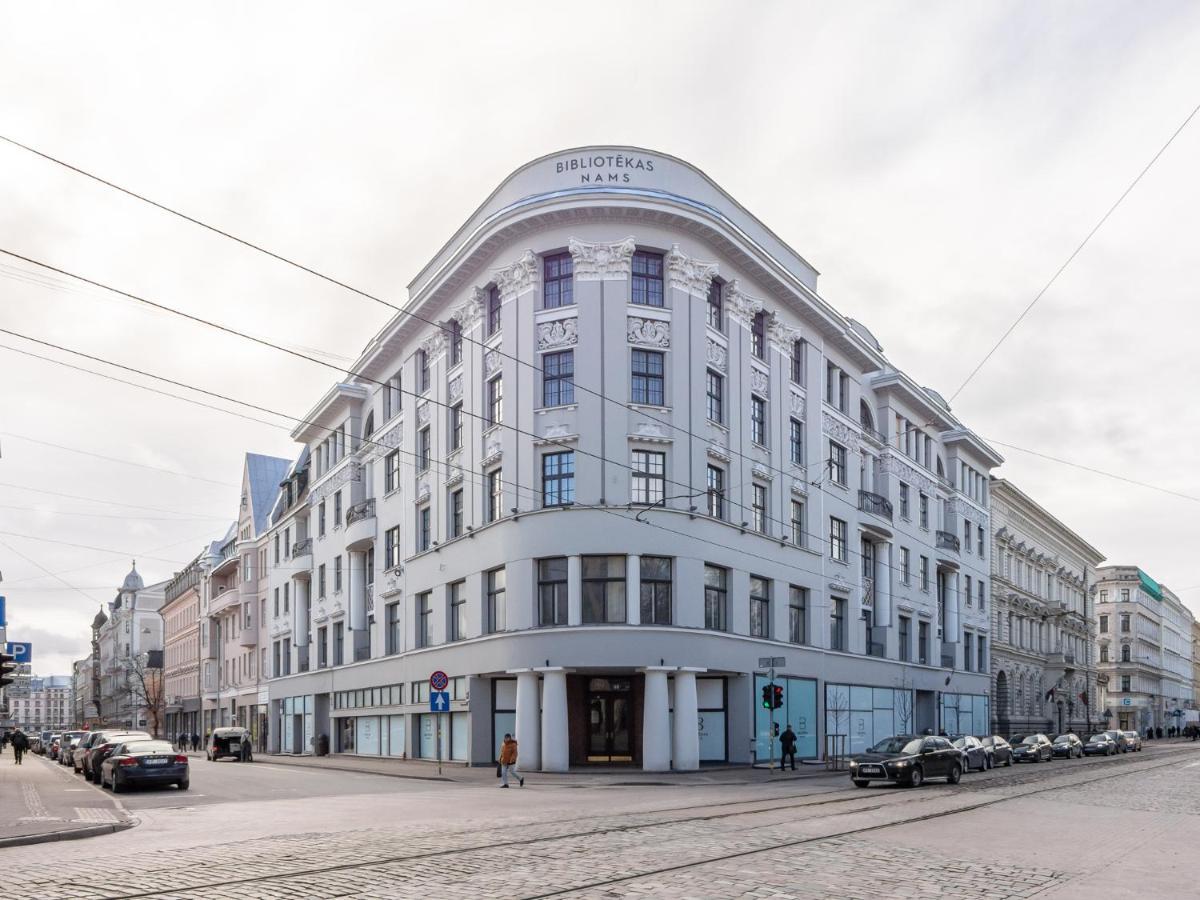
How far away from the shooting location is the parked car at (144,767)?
96.1 ft

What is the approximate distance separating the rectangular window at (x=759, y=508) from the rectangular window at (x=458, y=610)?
1024 centimetres

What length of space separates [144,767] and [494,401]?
16.5 metres

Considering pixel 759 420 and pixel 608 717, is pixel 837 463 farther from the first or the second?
pixel 608 717

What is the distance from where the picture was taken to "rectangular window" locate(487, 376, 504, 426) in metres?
40.1

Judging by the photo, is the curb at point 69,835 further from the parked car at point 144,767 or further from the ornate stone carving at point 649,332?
the ornate stone carving at point 649,332

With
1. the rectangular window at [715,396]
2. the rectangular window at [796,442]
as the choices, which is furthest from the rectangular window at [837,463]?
the rectangular window at [715,396]

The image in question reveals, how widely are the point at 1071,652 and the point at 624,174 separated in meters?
66.3

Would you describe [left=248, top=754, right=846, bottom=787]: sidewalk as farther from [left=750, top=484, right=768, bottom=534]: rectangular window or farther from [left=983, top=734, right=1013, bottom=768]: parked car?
[left=983, top=734, right=1013, bottom=768]: parked car

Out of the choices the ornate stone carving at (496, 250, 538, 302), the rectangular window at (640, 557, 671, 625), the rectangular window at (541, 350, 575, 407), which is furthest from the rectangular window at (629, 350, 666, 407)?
the rectangular window at (640, 557, 671, 625)

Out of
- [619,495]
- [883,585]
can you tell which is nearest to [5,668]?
[619,495]

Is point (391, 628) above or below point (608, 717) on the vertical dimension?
above

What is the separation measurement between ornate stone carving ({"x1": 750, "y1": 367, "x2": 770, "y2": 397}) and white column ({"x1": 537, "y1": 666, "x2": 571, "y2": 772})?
12711 millimetres

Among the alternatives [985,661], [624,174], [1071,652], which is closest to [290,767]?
[624,174]

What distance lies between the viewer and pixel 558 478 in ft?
124
